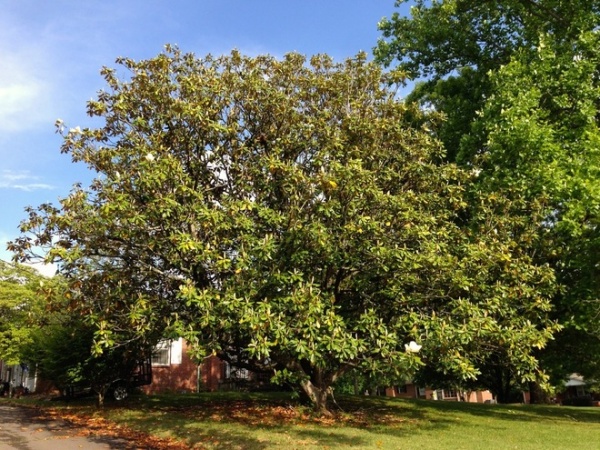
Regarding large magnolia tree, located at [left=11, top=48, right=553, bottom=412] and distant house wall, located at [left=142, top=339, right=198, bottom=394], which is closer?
large magnolia tree, located at [left=11, top=48, right=553, bottom=412]

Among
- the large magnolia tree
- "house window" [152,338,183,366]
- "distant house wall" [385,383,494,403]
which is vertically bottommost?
"distant house wall" [385,383,494,403]

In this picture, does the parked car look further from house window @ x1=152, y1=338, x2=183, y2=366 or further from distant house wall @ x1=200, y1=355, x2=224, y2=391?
distant house wall @ x1=200, y1=355, x2=224, y2=391

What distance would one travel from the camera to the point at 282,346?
29.7 feet

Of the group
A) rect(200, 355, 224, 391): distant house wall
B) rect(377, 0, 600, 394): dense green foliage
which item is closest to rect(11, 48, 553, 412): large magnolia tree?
rect(377, 0, 600, 394): dense green foliage

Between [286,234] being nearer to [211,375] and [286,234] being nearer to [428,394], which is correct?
[211,375]

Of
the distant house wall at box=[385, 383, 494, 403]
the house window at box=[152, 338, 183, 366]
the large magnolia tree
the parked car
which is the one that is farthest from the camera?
the distant house wall at box=[385, 383, 494, 403]

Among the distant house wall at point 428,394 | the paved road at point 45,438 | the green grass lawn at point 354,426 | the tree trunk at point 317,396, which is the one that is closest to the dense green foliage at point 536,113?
the green grass lawn at point 354,426

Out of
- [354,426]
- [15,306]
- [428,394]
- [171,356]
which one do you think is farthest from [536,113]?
[428,394]

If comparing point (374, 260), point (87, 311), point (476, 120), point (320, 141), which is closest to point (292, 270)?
point (374, 260)

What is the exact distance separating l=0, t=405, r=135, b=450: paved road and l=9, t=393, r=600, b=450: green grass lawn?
4.18 feet

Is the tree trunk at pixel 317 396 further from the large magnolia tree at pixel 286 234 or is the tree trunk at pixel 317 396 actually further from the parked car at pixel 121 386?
the parked car at pixel 121 386

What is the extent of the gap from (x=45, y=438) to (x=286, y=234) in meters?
7.42

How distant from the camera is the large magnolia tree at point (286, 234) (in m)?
9.72

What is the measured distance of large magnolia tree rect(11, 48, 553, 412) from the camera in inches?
383
